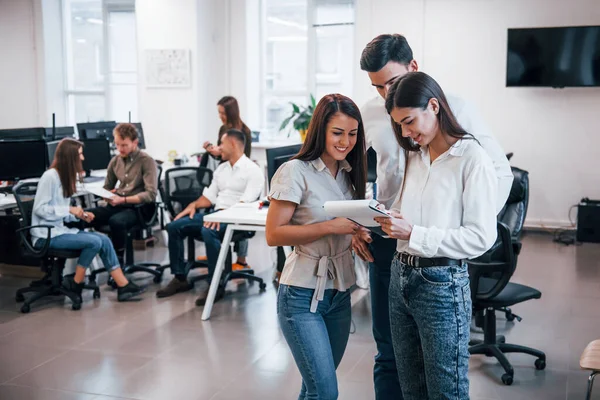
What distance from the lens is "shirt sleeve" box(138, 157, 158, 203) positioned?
19.9 feet

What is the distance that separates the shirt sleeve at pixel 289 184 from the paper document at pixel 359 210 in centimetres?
24

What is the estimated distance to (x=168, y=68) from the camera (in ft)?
29.6

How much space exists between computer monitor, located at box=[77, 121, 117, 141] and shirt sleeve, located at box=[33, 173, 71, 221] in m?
2.86

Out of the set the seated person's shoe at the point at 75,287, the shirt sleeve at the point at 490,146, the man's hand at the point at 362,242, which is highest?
the shirt sleeve at the point at 490,146

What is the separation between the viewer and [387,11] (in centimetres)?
851

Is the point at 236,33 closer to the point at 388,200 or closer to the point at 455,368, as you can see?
the point at 388,200

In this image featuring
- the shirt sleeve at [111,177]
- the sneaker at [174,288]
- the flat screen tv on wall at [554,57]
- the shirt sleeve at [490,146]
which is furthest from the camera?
the flat screen tv on wall at [554,57]

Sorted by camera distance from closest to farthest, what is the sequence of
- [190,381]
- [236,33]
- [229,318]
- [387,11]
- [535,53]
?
[190,381]
[229,318]
[535,53]
[387,11]
[236,33]

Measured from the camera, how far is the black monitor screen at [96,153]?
23.5 ft

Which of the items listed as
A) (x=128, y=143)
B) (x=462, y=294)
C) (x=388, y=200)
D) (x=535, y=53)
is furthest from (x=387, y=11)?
(x=462, y=294)

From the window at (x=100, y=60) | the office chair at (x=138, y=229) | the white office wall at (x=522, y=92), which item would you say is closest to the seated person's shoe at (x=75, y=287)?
the office chair at (x=138, y=229)

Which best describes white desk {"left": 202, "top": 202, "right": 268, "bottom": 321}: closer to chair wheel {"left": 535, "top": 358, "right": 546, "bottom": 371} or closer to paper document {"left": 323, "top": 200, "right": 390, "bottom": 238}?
chair wheel {"left": 535, "top": 358, "right": 546, "bottom": 371}

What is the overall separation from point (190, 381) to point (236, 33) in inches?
250

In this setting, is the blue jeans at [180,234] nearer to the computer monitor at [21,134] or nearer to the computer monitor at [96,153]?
the computer monitor at [96,153]
